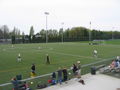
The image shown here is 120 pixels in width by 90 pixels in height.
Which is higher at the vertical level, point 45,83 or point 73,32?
point 73,32

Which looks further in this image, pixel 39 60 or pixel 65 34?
pixel 65 34

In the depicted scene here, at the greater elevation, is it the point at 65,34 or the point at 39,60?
the point at 65,34

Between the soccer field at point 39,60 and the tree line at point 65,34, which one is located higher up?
the tree line at point 65,34

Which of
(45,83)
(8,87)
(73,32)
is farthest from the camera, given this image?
(73,32)

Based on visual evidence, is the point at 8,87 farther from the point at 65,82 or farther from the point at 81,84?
the point at 81,84

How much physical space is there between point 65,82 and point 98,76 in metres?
3.65

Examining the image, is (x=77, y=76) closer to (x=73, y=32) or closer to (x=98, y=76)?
(x=98, y=76)

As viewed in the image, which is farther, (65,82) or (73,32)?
(73,32)

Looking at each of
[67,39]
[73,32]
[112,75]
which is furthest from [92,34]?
[112,75]

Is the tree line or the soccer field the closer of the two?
the soccer field

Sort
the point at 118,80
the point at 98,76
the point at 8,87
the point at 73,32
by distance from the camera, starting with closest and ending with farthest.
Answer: the point at 8,87 → the point at 118,80 → the point at 98,76 → the point at 73,32

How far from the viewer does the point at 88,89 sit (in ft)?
41.3

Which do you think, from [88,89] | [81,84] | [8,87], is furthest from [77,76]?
[8,87]

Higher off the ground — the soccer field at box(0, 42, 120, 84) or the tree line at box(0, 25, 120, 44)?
the tree line at box(0, 25, 120, 44)
